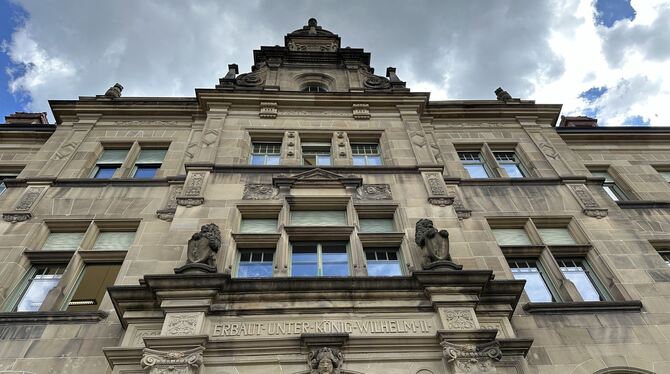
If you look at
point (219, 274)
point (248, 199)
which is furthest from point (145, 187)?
point (219, 274)

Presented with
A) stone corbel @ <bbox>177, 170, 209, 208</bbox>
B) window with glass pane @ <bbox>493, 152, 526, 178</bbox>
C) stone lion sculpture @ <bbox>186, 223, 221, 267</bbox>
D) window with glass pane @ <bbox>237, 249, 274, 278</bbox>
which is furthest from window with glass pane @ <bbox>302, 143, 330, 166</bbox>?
window with glass pane @ <bbox>493, 152, 526, 178</bbox>

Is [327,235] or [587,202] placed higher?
[587,202]

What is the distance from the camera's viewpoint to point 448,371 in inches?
337

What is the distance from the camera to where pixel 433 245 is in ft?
35.3

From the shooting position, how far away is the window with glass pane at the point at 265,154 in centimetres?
1606

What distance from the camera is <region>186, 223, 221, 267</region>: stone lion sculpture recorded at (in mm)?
10320

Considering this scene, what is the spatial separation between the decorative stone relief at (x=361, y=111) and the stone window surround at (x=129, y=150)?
7.59 metres

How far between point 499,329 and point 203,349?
20.7ft

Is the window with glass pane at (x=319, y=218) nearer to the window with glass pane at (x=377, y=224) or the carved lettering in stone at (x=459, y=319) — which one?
the window with glass pane at (x=377, y=224)

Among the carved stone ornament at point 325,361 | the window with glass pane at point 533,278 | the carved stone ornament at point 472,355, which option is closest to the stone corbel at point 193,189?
the carved stone ornament at point 325,361

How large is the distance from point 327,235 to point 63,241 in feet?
26.1

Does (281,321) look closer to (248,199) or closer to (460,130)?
(248,199)

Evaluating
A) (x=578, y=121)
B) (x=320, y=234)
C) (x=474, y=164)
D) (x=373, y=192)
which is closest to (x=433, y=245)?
(x=320, y=234)

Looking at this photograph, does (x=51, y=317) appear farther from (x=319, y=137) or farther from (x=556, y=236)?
(x=556, y=236)
